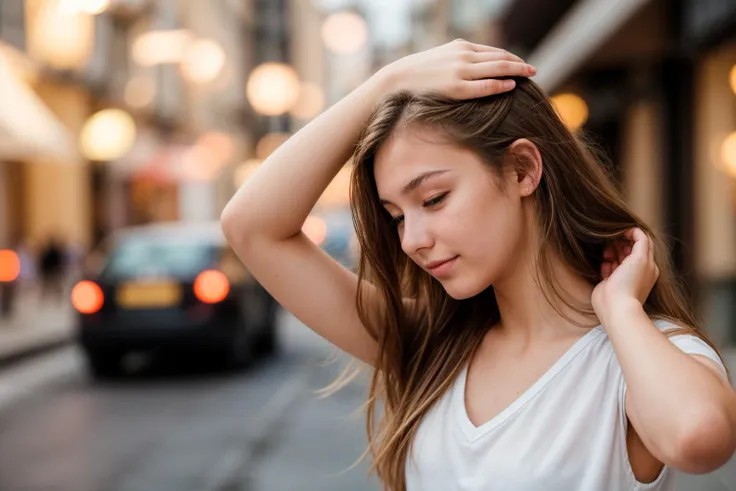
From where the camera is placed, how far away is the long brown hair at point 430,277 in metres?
1.80

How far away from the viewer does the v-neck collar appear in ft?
5.60

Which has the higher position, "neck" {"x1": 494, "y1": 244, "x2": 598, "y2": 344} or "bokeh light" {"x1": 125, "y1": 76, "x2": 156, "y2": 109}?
"neck" {"x1": 494, "y1": 244, "x2": 598, "y2": 344}

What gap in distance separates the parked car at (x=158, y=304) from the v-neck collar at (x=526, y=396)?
879 cm

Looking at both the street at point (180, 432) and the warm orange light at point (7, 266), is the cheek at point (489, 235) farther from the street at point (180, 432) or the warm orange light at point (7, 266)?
the warm orange light at point (7, 266)

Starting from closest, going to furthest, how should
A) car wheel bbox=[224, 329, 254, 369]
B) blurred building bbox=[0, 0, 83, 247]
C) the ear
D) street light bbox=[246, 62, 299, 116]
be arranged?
1. the ear
2. car wheel bbox=[224, 329, 254, 369]
3. street light bbox=[246, 62, 299, 116]
4. blurred building bbox=[0, 0, 83, 247]

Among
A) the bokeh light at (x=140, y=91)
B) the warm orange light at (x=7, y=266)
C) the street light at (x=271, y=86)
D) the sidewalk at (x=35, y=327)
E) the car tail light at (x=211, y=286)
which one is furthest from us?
the bokeh light at (x=140, y=91)

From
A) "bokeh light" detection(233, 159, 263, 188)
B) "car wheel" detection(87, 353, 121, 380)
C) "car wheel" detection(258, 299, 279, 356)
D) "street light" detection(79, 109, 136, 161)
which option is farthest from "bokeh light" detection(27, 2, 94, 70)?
"bokeh light" detection(233, 159, 263, 188)

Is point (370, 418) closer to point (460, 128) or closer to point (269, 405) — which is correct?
point (460, 128)

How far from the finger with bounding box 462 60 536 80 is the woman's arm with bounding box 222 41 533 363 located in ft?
0.06

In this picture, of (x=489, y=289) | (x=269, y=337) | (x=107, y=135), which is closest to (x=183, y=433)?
(x=269, y=337)

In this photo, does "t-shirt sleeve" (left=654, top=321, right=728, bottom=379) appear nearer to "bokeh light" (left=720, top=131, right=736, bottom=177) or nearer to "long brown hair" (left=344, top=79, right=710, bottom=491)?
"long brown hair" (left=344, top=79, right=710, bottom=491)

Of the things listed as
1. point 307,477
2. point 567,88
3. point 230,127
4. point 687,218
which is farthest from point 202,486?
point 230,127

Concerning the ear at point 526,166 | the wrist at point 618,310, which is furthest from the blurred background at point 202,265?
the wrist at point 618,310

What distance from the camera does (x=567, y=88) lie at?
62.0 ft
